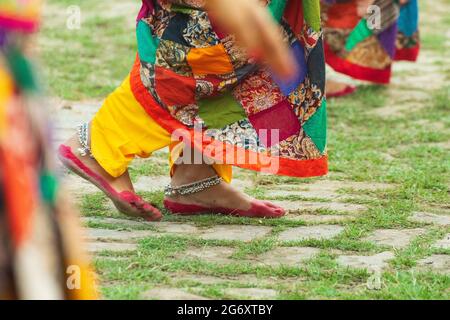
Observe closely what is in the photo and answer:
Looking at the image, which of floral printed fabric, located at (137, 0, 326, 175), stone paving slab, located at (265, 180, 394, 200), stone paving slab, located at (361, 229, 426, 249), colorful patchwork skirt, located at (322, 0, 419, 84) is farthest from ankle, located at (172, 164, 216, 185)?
colorful patchwork skirt, located at (322, 0, 419, 84)

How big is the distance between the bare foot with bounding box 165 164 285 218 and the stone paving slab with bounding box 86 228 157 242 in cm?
29

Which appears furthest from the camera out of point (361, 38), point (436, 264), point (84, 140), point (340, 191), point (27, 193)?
point (361, 38)

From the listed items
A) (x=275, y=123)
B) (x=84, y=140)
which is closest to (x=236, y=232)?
(x=275, y=123)

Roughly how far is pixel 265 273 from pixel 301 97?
76 centimetres

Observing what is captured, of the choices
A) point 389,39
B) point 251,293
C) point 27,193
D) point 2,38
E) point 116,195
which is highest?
point 389,39

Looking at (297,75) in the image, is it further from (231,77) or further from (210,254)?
(210,254)

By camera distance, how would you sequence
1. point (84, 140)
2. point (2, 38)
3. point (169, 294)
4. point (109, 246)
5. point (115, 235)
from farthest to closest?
point (84, 140), point (115, 235), point (109, 246), point (169, 294), point (2, 38)

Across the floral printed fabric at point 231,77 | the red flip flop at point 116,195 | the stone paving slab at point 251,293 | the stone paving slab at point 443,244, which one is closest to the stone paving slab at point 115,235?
the red flip flop at point 116,195

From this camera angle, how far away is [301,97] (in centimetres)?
343

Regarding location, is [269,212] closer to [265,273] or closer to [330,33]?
[265,273]

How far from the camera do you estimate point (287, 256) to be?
3.10 metres

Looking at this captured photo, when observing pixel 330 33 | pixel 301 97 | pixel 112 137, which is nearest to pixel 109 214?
pixel 112 137

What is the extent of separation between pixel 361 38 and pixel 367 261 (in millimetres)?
3002

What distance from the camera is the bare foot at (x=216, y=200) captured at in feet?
11.7
